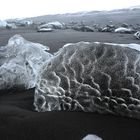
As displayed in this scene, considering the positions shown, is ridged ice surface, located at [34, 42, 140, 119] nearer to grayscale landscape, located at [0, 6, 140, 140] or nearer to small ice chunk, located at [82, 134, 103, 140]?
grayscale landscape, located at [0, 6, 140, 140]

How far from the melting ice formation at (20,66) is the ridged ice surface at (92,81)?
52 cm

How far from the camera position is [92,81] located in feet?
→ 7.99

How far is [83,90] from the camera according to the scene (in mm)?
2447

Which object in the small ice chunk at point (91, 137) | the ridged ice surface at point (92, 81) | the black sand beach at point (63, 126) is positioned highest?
the ridged ice surface at point (92, 81)

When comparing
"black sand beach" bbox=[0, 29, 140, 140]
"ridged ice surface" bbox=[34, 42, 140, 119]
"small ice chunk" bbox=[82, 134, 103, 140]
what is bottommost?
"small ice chunk" bbox=[82, 134, 103, 140]

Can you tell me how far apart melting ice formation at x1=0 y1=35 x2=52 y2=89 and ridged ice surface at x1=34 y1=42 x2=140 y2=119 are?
1.72 ft

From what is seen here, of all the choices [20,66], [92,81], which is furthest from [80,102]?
[20,66]

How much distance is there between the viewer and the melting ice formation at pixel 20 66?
3.19 meters

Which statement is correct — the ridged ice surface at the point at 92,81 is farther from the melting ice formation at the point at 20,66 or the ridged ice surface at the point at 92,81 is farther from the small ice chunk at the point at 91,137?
the melting ice formation at the point at 20,66

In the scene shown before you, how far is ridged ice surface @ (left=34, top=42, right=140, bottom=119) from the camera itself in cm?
233

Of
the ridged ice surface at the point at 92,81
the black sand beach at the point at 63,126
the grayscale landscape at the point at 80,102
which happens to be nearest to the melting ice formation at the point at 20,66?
the grayscale landscape at the point at 80,102

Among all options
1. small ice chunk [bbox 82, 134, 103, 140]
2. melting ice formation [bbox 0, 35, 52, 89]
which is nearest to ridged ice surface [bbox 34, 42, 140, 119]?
small ice chunk [bbox 82, 134, 103, 140]

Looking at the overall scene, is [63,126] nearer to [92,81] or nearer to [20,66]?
[92,81]

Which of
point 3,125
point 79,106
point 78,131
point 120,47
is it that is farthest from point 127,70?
point 3,125
